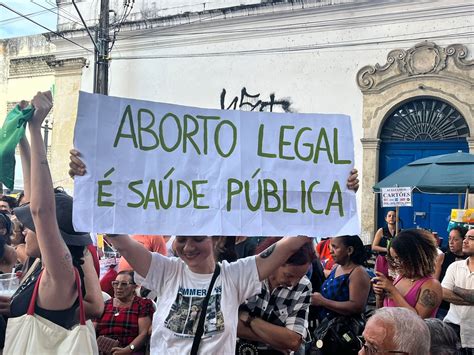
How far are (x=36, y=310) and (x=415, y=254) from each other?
2368 millimetres

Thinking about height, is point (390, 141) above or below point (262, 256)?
above

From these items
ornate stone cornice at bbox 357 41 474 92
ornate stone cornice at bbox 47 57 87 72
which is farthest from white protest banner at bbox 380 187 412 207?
ornate stone cornice at bbox 47 57 87 72

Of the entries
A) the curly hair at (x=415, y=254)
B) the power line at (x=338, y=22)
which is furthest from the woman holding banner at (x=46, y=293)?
the power line at (x=338, y=22)

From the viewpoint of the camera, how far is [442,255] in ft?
19.1

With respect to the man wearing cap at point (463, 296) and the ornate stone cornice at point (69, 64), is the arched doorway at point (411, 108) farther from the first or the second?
the ornate stone cornice at point (69, 64)

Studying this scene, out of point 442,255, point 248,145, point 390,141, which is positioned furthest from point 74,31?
point 248,145

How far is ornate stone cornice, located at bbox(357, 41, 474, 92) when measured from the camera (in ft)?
38.2

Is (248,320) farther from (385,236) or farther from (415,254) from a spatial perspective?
(385,236)

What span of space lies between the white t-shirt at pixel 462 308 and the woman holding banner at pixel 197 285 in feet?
6.83

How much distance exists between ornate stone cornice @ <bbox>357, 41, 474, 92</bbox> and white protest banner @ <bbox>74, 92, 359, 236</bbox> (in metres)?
9.81

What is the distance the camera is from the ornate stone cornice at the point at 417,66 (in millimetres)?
11633

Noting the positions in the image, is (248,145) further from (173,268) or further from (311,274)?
(311,274)

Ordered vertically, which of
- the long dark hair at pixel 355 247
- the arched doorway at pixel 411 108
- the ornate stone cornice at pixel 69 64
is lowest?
the long dark hair at pixel 355 247

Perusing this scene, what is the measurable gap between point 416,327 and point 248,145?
1144mm
